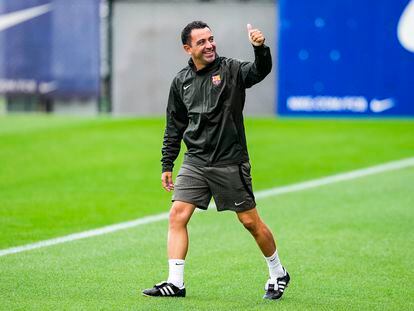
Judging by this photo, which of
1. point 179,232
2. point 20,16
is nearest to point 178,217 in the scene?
point 179,232

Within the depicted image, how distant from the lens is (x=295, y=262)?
9867mm

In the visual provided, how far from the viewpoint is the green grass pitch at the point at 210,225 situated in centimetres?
835

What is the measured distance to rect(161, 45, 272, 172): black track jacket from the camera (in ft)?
26.5

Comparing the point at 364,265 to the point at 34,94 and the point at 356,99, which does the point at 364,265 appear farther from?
the point at 34,94

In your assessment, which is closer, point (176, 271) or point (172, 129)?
point (176, 271)

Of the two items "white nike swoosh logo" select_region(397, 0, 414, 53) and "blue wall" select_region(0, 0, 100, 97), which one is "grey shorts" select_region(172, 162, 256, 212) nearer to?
"white nike swoosh logo" select_region(397, 0, 414, 53)

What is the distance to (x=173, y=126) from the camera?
8.43m

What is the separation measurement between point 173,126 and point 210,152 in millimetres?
417

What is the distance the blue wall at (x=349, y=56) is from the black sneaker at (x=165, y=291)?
1716cm

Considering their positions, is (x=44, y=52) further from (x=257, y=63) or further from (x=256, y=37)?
(x=256, y=37)

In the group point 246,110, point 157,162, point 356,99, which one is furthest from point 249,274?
point 246,110

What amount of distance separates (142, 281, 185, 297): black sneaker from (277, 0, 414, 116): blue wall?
1716 cm

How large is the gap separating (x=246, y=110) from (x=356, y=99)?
13.4ft

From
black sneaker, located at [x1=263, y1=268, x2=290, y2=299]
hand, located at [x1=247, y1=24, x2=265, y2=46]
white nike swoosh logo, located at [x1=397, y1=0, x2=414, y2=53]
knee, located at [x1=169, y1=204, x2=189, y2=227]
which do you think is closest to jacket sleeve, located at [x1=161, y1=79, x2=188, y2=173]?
knee, located at [x1=169, y1=204, x2=189, y2=227]
